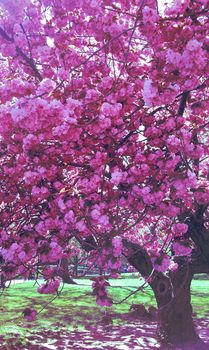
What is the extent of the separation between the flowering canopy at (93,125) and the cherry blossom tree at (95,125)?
0.05 ft

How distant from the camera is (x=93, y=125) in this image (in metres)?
5.07

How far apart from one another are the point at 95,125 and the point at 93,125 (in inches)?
1.0

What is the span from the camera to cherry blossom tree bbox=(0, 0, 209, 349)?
451 centimetres

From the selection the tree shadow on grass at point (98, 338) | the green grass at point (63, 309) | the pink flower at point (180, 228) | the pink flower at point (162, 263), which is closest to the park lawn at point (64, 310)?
the green grass at point (63, 309)

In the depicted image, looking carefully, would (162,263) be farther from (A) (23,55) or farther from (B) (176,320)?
(B) (176,320)

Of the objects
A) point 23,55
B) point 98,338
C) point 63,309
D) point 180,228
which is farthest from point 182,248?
point 63,309

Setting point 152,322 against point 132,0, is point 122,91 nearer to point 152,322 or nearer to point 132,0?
point 132,0

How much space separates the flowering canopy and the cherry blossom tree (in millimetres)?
15

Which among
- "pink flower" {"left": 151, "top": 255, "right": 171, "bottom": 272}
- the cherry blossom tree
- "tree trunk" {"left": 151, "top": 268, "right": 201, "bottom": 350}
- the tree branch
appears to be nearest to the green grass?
"tree trunk" {"left": 151, "top": 268, "right": 201, "bottom": 350}

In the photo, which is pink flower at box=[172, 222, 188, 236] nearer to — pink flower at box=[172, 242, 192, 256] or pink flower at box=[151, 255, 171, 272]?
pink flower at box=[172, 242, 192, 256]

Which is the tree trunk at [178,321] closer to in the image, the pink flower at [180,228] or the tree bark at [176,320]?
the tree bark at [176,320]

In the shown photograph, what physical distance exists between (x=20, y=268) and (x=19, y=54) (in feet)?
10.5

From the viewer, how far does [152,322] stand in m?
13.8

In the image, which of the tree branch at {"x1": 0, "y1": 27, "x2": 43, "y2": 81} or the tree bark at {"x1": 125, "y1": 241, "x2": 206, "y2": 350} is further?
the tree bark at {"x1": 125, "y1": 241, "x2": 206, "y2": 350}
